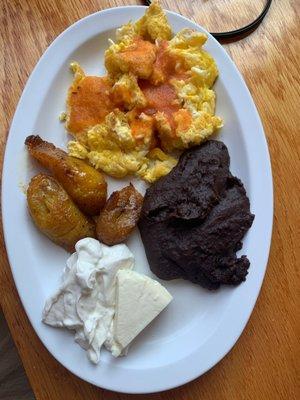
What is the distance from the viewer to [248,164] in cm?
126

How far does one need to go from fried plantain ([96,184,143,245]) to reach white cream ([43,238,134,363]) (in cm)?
3

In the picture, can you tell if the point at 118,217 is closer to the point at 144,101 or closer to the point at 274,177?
the point at 144,101

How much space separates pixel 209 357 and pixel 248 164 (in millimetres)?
473

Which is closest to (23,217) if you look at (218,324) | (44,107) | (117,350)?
(44,107)

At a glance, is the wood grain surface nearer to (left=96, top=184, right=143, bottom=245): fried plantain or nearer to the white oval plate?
the white oval plate

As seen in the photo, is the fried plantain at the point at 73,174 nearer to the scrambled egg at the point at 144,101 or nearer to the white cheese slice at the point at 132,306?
the scrambled egg at the point at 144,101

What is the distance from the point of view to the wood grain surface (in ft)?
4.04

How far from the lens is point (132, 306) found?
3.80 feet

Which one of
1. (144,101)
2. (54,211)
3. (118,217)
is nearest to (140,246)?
(118,217)

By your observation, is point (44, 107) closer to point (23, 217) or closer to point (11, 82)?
point (11, 82)

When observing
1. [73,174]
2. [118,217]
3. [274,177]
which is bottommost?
[274,177]

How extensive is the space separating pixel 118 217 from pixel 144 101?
0.28 m

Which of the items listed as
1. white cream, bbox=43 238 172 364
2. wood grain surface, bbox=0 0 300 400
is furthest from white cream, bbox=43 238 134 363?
wood grain surface, bbox=0 0 300 400

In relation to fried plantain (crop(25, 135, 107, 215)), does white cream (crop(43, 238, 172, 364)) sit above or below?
below
